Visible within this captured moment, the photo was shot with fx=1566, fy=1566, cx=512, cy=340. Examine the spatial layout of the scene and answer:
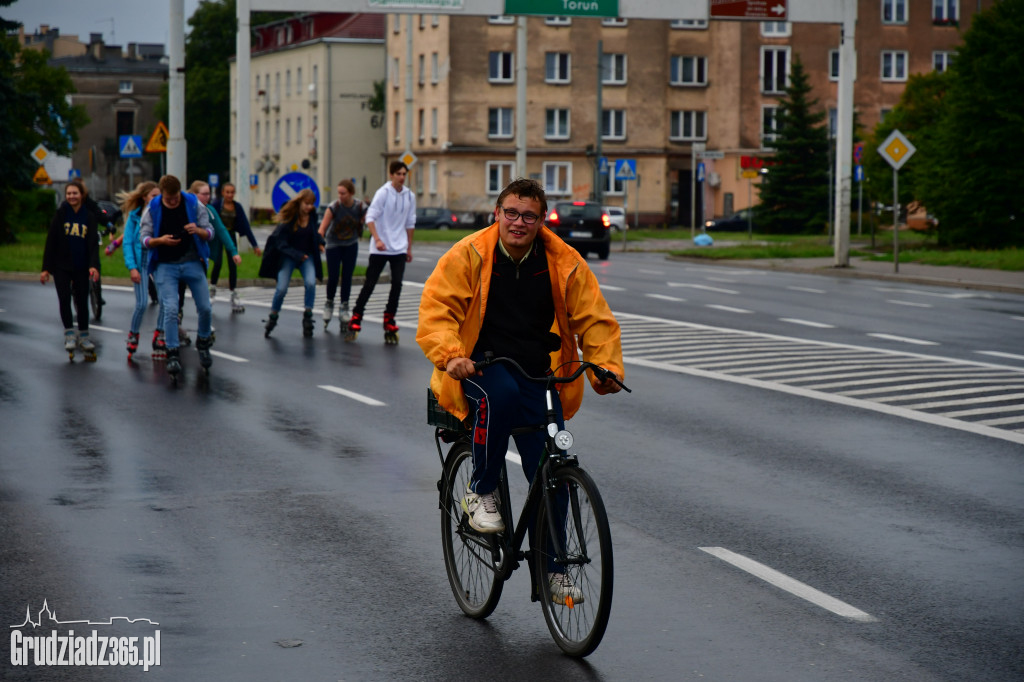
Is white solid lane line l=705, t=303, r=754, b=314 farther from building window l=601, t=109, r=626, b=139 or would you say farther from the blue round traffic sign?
building window l=601, t=109, r=626, b=139

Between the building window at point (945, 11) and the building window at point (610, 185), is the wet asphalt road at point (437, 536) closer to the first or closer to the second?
the building window at point (610, 185)

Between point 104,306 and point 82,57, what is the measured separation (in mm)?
128986

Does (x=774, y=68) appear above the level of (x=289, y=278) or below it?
above

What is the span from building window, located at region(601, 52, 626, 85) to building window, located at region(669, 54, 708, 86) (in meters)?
2.58

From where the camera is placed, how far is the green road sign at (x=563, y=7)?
110 ft

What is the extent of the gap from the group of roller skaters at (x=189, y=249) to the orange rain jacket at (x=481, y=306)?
27.8ft

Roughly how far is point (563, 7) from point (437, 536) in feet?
91.7

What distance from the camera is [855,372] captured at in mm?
14945

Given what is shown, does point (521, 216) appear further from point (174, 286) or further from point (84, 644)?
point (174, 286)

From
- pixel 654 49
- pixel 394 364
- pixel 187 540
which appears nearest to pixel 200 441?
pixel 187 540

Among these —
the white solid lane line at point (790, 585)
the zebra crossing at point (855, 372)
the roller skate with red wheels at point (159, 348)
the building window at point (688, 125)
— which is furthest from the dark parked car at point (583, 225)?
the building window at point (688, 125)

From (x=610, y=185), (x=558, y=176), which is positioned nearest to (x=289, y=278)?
(x=558, y=176)

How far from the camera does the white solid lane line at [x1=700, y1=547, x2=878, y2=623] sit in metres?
6.15

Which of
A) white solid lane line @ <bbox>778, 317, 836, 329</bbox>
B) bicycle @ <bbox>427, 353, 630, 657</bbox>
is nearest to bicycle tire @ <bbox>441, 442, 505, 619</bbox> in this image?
bicycle @ <bbox>427, 353, 630, 657</bbox>
